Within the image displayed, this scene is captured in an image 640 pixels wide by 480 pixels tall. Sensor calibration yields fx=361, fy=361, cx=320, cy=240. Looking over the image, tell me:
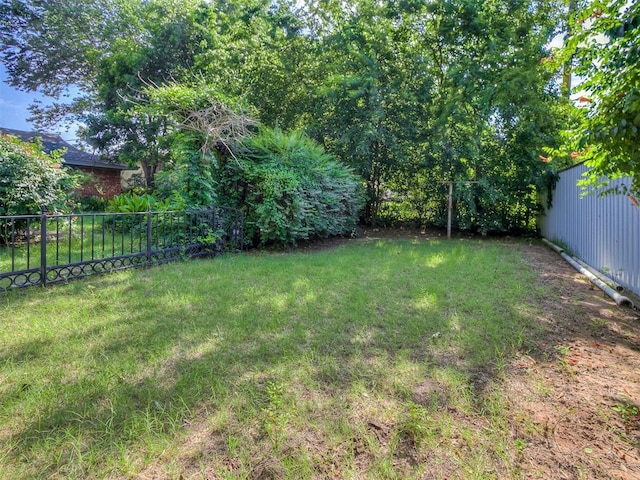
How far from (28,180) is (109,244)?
5.42ft

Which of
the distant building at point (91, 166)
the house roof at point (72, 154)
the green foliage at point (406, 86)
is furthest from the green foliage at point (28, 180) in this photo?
the house roof at point (72, 154)

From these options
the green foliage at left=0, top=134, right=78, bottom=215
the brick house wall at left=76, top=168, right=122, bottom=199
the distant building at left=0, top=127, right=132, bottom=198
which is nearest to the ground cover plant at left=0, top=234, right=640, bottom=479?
the green foliage at left=0, top=134, right=78, bottom=215

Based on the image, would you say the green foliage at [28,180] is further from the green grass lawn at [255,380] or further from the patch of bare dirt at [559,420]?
the patch of bare dirt at [559,420]

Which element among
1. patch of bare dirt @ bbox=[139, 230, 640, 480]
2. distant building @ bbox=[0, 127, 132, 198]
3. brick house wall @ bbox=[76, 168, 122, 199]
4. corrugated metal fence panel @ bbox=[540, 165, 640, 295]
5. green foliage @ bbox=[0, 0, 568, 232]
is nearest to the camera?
patch of bare dirt @ bbox=[139, 230, 640, 480]

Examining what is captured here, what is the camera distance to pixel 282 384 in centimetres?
218

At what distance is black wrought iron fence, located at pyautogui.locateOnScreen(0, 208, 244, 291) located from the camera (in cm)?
420

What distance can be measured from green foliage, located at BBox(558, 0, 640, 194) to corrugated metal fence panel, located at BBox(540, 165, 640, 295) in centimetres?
177

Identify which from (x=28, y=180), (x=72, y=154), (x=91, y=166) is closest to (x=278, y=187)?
(x=28, y=180)

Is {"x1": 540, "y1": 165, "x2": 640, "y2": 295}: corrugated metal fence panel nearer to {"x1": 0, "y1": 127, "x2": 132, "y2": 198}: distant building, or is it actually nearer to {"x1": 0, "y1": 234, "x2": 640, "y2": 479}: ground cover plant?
{"x1": 0, "y1": 234, "x2": 640, "y2": 479}: ground cover plant

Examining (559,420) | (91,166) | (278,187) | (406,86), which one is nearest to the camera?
(559,420)

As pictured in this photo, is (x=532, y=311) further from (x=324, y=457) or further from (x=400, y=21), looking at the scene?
(x=400, y=21)

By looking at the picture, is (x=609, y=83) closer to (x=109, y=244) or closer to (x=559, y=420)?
(x=559, y=420)

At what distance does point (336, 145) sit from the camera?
10.7 metres

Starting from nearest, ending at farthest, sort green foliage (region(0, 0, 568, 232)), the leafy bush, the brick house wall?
the leafy bush
green foliage (region(0, 0, 568, 232))
the brick house wall
